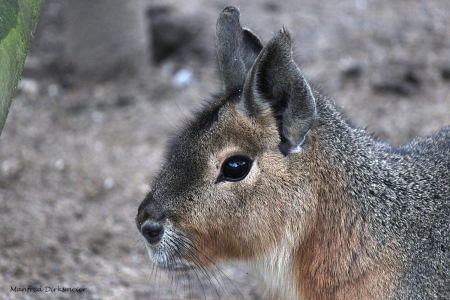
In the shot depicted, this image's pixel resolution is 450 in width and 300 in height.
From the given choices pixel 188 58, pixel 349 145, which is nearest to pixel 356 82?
pixel 188 58

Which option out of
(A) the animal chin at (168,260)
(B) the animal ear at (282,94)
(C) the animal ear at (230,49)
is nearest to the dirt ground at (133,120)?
(A) the animal chin at (168,260)

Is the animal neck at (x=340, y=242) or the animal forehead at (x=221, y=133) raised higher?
the animal forehead at (x=221, y=133)

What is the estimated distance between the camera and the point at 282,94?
A: 332 cm

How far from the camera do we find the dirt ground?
520 centimetres

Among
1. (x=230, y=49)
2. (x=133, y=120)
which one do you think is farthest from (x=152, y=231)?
(x=133, y=120)

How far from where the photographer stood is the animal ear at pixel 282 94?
10.3 ft

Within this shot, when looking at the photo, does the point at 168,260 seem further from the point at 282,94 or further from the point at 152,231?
the point at 282,94

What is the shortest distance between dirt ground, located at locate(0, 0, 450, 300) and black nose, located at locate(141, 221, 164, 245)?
133 centimetres

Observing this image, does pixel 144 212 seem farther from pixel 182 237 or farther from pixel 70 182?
pixel 70 182

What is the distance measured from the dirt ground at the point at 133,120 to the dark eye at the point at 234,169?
1389 millimetres

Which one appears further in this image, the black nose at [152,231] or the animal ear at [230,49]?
the animal ear at [230,49]

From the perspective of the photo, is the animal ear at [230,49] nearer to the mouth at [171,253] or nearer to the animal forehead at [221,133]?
the animal forehead at [221,133]

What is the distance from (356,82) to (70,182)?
302cm

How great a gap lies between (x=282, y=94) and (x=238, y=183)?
44 centimetres
